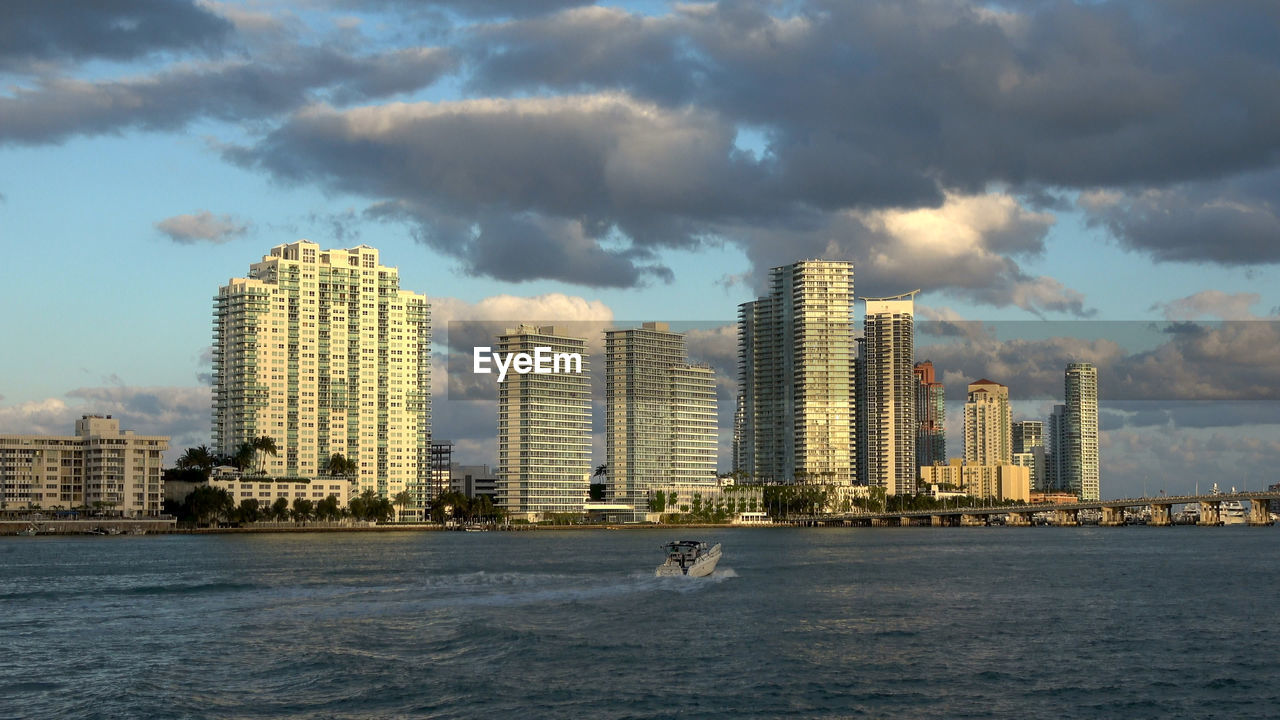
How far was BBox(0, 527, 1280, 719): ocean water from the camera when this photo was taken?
59750mm

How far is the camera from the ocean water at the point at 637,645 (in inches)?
2352

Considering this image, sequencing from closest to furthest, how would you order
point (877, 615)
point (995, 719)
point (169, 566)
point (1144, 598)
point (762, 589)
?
point (995, 719) < point (877, 615) < point (1144, 598) < point (762, 589) < point (169, 566)

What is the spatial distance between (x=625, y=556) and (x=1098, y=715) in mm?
118412

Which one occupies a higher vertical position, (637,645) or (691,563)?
(691,563)

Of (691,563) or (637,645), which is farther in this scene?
(691,563)

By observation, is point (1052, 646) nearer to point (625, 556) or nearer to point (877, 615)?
point (877, 615)

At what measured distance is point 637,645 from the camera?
2987 inches

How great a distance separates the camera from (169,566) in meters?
155

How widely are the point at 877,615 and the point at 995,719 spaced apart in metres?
36.6

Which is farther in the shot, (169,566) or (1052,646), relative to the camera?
(169,566)

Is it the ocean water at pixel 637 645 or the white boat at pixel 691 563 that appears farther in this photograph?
the white boat at pixel 691 563

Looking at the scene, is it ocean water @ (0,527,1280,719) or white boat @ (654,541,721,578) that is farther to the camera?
white boat @ (654,541,721,578)

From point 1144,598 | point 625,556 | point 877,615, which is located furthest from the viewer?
point 625,556

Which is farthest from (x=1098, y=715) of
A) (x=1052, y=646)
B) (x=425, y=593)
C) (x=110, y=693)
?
(x=425, y=593)
